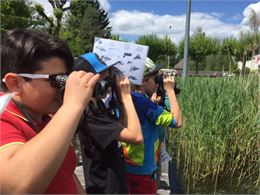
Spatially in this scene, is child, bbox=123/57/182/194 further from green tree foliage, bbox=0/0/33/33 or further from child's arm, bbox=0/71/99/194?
green tree foliage, bbox=0/0/33/33

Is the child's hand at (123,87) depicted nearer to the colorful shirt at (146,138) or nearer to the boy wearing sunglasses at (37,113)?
the colorful shirt at (146,138)

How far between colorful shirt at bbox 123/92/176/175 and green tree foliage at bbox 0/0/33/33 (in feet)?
30.1

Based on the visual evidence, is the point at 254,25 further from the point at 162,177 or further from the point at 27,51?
the point at 27,51

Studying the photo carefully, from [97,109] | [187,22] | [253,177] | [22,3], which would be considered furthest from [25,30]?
[22,3]

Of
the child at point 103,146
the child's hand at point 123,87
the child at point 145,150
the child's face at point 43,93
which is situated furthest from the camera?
the child at point 145,150

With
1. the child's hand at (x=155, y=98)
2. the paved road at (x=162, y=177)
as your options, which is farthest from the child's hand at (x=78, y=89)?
the paved road at (x=162, y=177)

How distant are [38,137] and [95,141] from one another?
0.85 meters

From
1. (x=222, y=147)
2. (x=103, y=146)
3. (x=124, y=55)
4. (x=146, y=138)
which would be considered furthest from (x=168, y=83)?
(x=222, y=147)

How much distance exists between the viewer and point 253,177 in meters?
4.37

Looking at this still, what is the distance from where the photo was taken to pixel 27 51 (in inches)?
49.9

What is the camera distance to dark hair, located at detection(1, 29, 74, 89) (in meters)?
1.26

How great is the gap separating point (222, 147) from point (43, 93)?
329 cm

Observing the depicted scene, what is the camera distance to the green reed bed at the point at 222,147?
433cm

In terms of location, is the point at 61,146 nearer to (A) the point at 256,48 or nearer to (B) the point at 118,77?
(B) the point at 118,77
